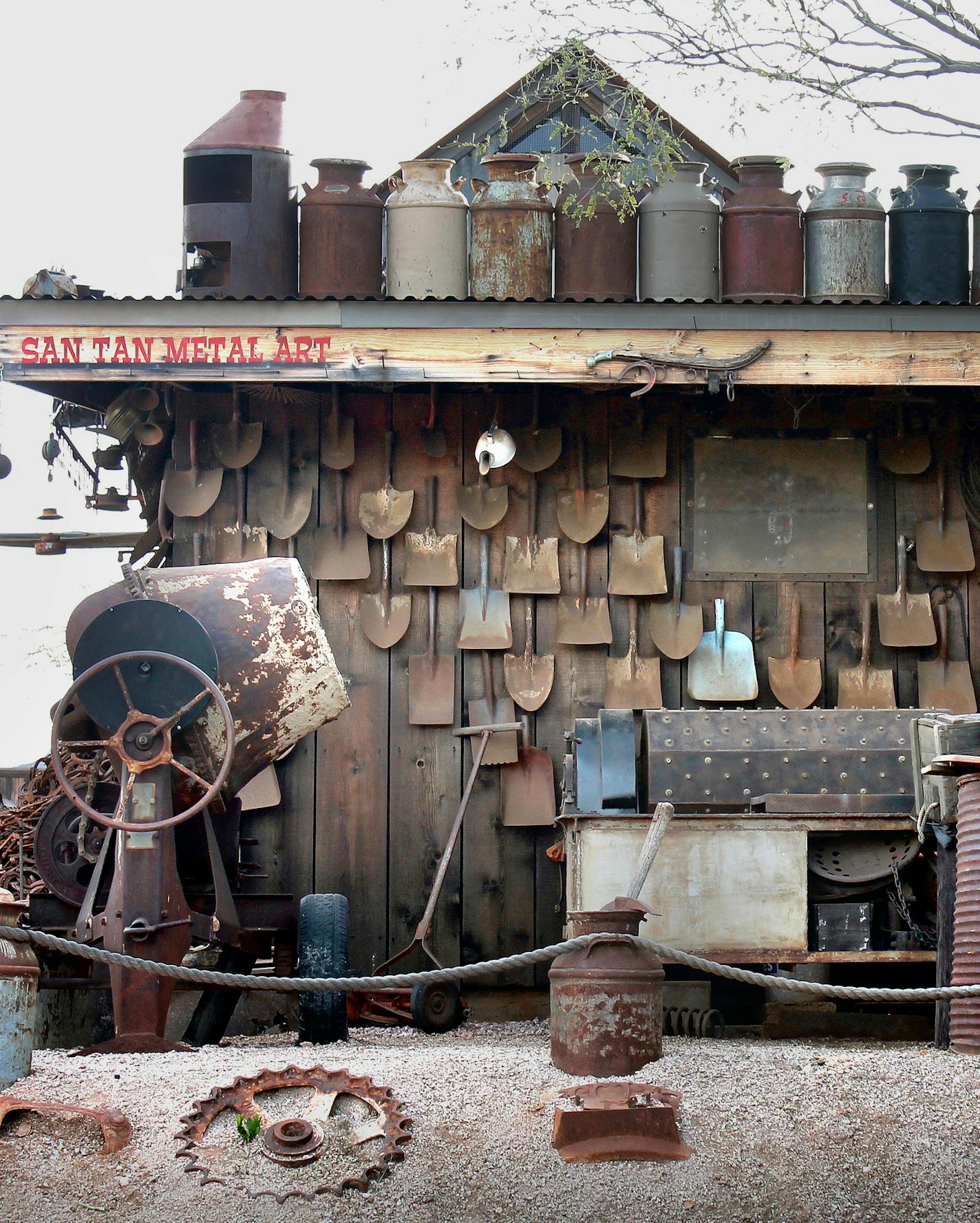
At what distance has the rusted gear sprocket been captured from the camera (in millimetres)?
4715

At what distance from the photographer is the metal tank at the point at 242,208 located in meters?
8.76

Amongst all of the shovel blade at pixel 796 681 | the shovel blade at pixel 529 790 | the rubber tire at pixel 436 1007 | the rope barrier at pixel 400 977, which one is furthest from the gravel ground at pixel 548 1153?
the shovel blade at pixel 796 681

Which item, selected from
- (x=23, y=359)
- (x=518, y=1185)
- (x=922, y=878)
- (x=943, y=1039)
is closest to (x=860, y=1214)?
(x=518, y=1185)

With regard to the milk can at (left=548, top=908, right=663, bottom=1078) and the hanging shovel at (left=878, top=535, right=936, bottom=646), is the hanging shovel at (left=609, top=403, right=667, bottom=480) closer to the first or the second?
the hanging shovel at (left=878, top=535, right=936, bottom=646)

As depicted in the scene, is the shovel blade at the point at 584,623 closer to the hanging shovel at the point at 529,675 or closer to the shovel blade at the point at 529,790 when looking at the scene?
the hanging shovel at the point at 529,675

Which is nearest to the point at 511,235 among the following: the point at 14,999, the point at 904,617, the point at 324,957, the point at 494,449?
the point at 494,449

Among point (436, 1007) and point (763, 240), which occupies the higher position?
point (763, 240)

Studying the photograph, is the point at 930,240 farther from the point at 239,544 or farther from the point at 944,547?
the point at 239,544

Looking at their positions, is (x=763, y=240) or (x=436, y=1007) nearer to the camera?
(x=436, y=1007)

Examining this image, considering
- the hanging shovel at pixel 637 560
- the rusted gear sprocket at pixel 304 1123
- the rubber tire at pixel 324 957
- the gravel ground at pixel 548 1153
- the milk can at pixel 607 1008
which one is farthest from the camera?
the hanging shovel at pixel 637 560

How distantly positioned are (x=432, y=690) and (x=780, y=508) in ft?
7.16

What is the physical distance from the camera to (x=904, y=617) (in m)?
8.85

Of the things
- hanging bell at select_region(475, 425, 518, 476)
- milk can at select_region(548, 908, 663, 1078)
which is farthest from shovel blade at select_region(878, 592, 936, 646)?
milk can at select_region(548, 908, 663, 1078)

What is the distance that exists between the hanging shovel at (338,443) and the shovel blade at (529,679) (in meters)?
1.41
